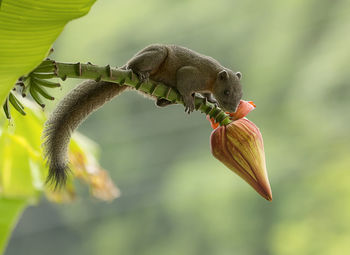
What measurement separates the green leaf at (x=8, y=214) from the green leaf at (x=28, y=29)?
86cm

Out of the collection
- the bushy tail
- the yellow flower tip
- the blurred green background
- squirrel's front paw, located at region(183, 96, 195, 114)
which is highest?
squirrel's front paw, located at region(183, 96, 195, 114)

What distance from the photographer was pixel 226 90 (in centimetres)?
95

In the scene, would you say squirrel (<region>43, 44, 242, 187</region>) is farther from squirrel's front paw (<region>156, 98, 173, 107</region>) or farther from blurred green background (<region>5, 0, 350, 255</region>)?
blurred green background (<region>5, 0, 350, 255</region>)

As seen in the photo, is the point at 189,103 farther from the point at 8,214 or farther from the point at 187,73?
the point at 8,214

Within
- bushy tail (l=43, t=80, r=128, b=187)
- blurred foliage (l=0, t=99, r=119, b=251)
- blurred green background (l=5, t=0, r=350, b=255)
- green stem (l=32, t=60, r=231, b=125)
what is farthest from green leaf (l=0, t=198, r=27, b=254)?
blurred green background (l=5, t=0, r=350, b=255)

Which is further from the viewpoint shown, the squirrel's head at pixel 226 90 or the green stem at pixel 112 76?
the squirrel's head at pixel 226 90

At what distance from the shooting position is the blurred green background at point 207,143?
550cm

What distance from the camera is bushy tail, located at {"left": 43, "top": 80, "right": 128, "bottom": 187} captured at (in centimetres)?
81

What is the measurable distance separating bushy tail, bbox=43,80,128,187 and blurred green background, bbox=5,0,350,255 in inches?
184

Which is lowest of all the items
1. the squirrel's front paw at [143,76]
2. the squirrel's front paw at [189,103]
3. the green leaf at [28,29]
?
the squirrel's front paw at [189,103]

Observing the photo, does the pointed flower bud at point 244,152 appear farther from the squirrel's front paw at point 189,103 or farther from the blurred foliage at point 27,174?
the blurred foliage at point 27,174

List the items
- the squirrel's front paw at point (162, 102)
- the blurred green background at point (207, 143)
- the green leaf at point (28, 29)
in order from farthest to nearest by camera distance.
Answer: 1. the blurred green background at point (207, 143)
2. the squirrel's front paw at point (162, 102)
3. the green leaf at point (28, 29)

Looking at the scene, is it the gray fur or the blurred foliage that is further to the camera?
the blurred foliage

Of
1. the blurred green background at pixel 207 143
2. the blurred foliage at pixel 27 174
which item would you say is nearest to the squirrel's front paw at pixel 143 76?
the blurred foliage at pixel 27 174
